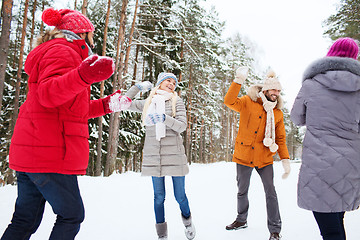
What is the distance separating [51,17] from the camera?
76.6 inches

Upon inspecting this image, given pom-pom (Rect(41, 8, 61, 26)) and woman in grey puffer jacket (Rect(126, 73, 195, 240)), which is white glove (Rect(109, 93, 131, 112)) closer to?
woman in grey puffer jacket (Rect(126, 73, 195, 240))

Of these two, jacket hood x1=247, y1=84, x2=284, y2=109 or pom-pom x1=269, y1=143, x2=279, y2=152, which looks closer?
pom-pom x1=269, y1=143, x2=279, y2=152

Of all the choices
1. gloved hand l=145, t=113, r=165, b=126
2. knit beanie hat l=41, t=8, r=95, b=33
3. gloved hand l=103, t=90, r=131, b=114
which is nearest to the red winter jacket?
knit beanie hat l=41, t=8, r=95, b=33

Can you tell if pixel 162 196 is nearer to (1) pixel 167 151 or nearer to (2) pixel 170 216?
(1) pixel 167 151

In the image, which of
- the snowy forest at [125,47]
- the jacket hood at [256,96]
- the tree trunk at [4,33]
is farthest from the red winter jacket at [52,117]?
the snowy forest at [125,47]

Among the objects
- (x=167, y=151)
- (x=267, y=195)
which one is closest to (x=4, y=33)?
(x=167, y=151)

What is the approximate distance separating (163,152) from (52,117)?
1715mm

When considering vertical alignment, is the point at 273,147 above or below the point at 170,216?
above

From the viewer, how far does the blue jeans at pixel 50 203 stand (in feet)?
5.48

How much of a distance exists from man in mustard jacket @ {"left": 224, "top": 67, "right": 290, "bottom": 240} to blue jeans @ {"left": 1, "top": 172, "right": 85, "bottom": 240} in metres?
2.45

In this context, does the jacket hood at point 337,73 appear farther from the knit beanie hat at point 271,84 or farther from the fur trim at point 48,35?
the fur trim at point 48,35

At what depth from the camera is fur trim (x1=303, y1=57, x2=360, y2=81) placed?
7.38ft

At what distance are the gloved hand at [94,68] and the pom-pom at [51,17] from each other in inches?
24.8

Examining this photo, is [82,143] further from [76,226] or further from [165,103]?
[165,103]
